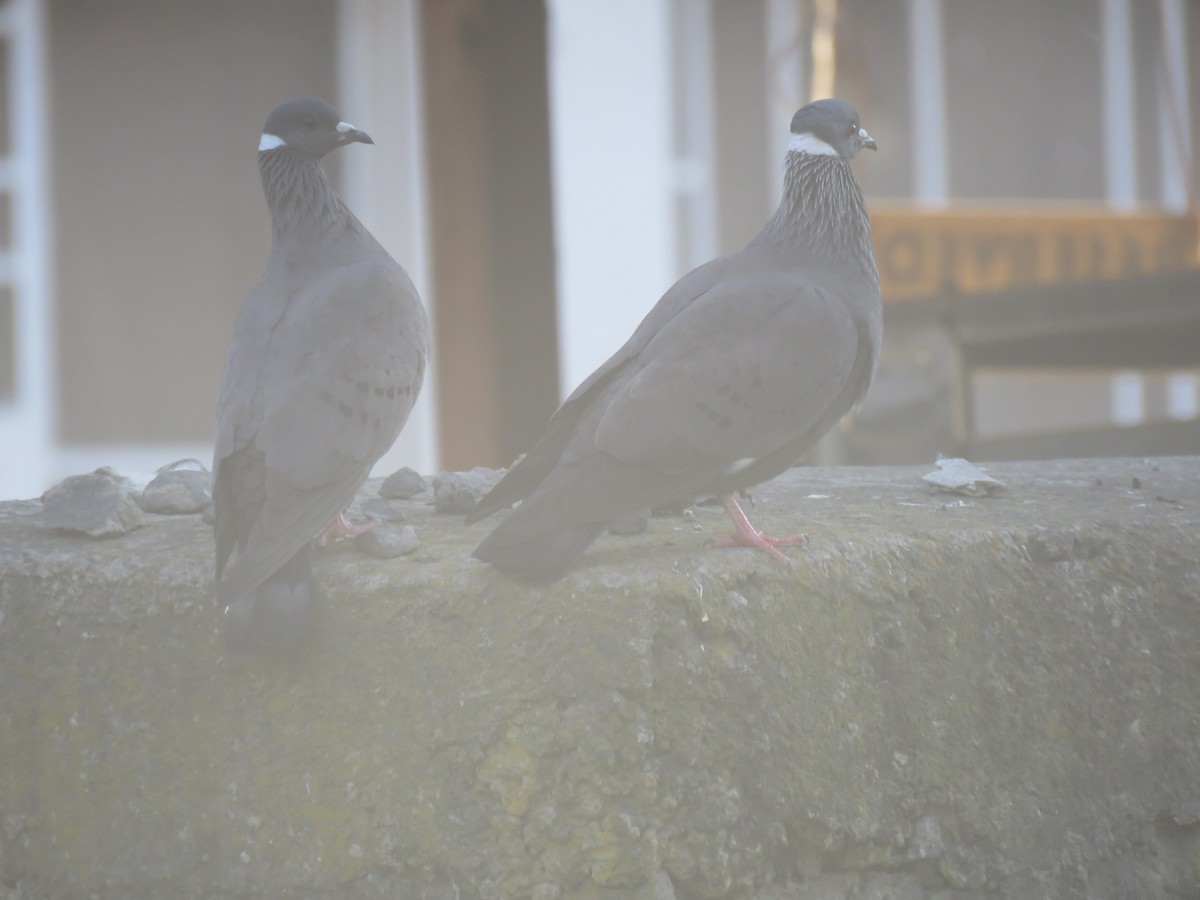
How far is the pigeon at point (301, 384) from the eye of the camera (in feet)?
7.06

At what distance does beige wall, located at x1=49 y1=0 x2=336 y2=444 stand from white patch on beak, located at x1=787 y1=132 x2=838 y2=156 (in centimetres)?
400

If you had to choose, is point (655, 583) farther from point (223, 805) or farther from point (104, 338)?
point (104, 338)

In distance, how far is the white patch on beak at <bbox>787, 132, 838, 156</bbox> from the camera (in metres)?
2.75

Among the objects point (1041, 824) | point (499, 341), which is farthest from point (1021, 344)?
point (1041, 824)

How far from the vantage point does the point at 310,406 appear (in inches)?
91.6

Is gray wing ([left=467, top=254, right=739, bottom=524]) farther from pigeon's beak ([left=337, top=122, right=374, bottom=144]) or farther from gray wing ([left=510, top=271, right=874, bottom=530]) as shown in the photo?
pigeon's beak ([left=337, top=122, right=374, bottom=144])

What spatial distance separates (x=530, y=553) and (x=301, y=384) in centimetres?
52

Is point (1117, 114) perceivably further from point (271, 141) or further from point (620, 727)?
point (620, 727)

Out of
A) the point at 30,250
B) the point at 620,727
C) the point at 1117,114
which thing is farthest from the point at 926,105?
the point at 620,727

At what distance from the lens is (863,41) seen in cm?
762

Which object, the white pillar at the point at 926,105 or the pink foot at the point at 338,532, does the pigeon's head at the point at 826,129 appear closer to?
the pink foot at the point at 338,532

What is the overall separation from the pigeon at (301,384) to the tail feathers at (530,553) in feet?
0.91

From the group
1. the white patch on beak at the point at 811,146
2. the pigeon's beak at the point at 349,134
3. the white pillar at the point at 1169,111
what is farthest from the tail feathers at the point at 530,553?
the white pillar at the point at 1169,111

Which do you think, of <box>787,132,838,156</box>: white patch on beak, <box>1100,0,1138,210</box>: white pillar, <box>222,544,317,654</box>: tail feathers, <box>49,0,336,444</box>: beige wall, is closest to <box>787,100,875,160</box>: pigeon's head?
<box>787,132,838,156</box>: white patch on beak
